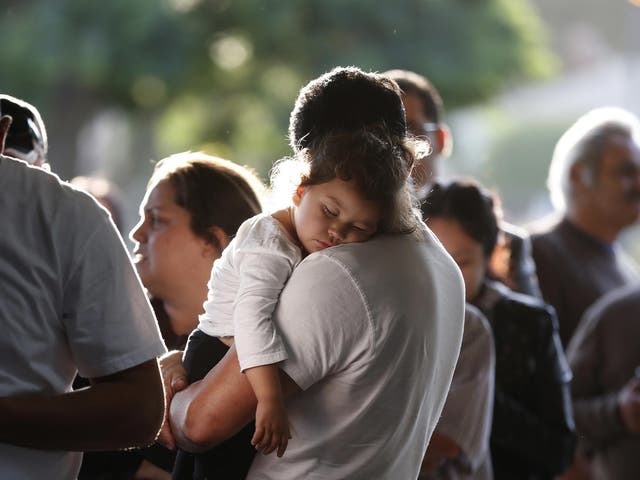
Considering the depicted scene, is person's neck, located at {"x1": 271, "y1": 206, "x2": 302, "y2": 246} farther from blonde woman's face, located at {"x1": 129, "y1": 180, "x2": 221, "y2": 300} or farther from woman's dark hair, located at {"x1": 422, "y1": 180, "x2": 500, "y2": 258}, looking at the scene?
woman's dark hair, located at {"x1": 422, "y1": 180, "x2": 500, "y2": 258}

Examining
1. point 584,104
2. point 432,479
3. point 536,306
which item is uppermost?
point 536,306

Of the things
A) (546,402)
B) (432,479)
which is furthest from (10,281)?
(546,402)

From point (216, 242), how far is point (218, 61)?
1086cm

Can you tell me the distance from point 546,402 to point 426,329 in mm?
1232

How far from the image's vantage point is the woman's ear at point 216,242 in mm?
2506

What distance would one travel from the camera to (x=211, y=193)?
2.52 meters

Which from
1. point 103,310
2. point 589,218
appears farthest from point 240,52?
point 103,310

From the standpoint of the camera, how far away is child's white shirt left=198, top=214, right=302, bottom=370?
5.92ft

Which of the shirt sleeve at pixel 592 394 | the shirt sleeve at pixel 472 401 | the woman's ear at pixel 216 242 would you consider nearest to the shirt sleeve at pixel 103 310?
the woman's ear at pixel 216 242

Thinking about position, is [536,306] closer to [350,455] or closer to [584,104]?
[350,455]

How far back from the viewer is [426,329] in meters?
1.90

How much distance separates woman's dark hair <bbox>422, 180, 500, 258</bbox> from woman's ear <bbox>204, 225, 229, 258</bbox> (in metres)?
0.76

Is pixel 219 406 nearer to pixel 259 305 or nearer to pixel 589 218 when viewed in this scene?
pixel 259 305

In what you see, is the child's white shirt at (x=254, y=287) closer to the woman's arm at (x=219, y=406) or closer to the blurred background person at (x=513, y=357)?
the woman's arm at (x=219, y=406)
